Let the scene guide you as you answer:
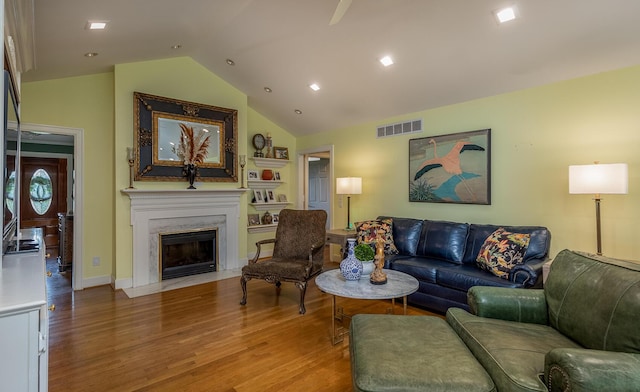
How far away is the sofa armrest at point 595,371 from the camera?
114cm

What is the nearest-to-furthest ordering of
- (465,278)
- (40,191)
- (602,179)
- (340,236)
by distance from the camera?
(602,179) → (465,278) → (340,236) → (40,191)

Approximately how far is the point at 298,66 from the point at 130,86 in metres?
2.22

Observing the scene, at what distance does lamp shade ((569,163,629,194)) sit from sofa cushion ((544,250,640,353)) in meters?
0.94

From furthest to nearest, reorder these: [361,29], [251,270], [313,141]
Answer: [313,141]
[251,270]
[361,29]

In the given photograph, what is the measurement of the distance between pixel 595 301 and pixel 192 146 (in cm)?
461

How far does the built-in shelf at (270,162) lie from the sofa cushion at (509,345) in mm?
4412

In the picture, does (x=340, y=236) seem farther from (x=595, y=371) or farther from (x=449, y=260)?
(x=595, y=371)

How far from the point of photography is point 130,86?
409 centimetres

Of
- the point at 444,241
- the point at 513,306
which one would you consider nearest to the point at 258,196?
the point at 444,241

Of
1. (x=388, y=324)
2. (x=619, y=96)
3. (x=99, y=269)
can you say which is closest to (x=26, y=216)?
(x=99, y=269)

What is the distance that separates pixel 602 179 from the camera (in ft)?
8.27

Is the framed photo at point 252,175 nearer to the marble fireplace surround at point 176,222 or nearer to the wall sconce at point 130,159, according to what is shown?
the marble fireplace surround at point 176,222

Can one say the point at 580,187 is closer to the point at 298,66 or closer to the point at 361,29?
the point at 361,29

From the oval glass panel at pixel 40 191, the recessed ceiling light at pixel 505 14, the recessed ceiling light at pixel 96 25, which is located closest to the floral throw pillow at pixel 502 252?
the recessed ceiling light at pixel 505 14
